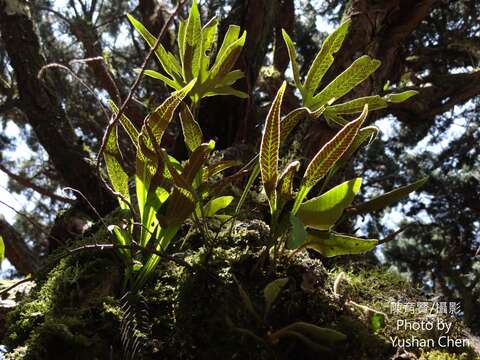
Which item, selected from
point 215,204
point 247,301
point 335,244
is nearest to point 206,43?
point 215,204

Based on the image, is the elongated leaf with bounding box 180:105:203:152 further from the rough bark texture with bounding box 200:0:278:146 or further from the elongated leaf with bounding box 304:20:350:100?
the rough bark texture with bounding box 200:0:278:146

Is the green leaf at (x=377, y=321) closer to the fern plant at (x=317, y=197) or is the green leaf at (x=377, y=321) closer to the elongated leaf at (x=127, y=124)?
the fern plant at (x=317, y=197)

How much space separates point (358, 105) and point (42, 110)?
1454 millimetres

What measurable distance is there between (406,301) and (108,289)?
78cm

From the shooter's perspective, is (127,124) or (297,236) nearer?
(297,236)

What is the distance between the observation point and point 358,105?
1475 mm

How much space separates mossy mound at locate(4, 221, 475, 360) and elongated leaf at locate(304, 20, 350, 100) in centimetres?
46

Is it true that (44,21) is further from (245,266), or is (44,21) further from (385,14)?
(245,266)

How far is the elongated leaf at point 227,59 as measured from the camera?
1428 millimetres

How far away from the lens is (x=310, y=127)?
76.3 inches

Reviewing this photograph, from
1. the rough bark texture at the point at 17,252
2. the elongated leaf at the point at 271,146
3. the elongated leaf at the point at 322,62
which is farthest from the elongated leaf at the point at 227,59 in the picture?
the rough bark texture at the point at 17,252

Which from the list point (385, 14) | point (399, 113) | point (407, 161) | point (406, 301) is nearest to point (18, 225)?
point (407, 161)

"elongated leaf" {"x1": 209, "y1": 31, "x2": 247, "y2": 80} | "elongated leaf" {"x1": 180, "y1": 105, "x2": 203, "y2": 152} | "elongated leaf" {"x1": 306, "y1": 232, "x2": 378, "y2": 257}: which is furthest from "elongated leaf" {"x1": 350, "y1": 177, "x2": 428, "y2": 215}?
"elongated leaf" {"x1": 209, "y1": 31, "x2": 247, "y2": 80}

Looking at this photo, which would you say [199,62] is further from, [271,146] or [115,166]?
[271,146]
